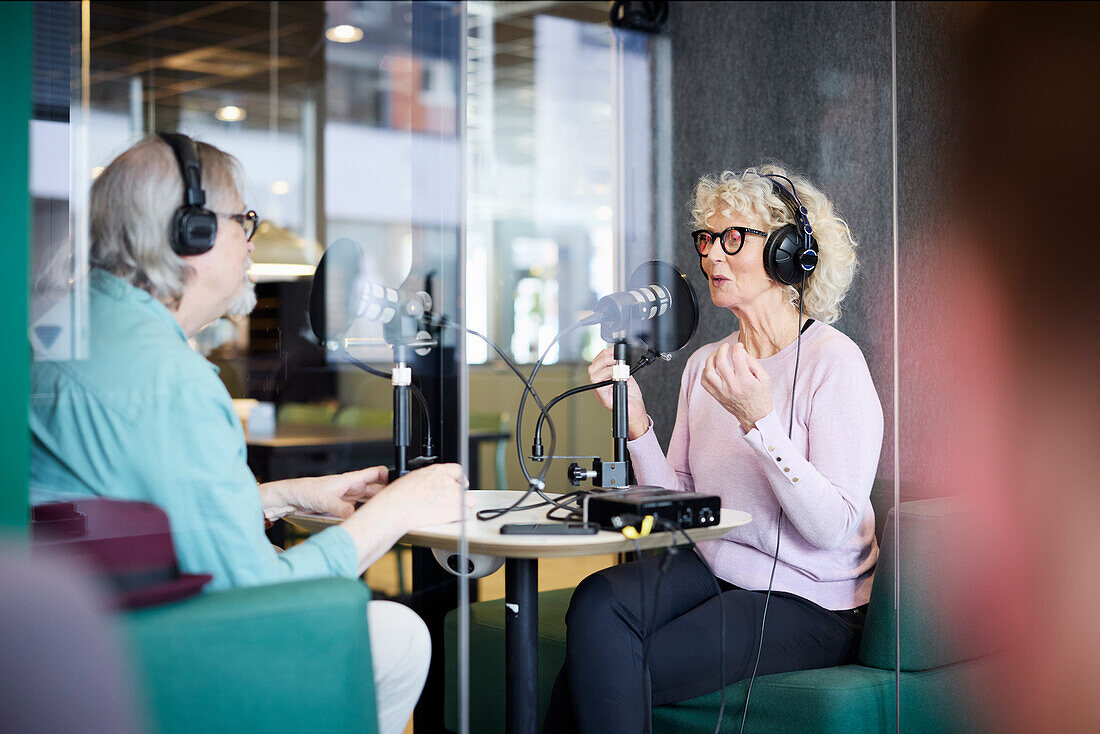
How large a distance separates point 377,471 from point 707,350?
0.63 meters

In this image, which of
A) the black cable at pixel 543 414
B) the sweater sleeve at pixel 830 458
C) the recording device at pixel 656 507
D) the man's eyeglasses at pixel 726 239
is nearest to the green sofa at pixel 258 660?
the recording device at pixel 656 507

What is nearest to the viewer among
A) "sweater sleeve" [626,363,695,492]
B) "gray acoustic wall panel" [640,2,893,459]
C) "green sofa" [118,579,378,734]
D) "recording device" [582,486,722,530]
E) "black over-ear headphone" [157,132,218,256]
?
"green sofa" [118,579,378,734]

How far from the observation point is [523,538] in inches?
58.3

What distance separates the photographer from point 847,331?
197cm

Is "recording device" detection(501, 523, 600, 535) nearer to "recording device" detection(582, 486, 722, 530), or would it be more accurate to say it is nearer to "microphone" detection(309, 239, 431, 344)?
"recording device" detection(582, 486, 722, 530)

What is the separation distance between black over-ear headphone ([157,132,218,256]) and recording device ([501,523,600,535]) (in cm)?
58

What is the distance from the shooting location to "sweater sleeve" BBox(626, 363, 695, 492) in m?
1.89

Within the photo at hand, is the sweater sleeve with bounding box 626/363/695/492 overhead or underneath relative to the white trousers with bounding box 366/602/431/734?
overhead

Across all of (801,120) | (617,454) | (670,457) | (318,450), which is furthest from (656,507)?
(801,120)

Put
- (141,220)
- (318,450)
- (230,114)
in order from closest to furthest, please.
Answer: (141,220)
(318,450)
(230,114)

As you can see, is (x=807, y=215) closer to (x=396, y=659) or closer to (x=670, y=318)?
(x=670, y=318)

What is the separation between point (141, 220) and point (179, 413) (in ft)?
0.88

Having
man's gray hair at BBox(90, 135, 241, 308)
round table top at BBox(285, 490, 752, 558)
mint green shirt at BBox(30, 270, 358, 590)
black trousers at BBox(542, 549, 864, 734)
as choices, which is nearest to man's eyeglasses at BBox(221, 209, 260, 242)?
man's gray hair at BBox(90, 135, 241, 308)

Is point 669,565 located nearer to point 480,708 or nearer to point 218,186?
point 480,708
